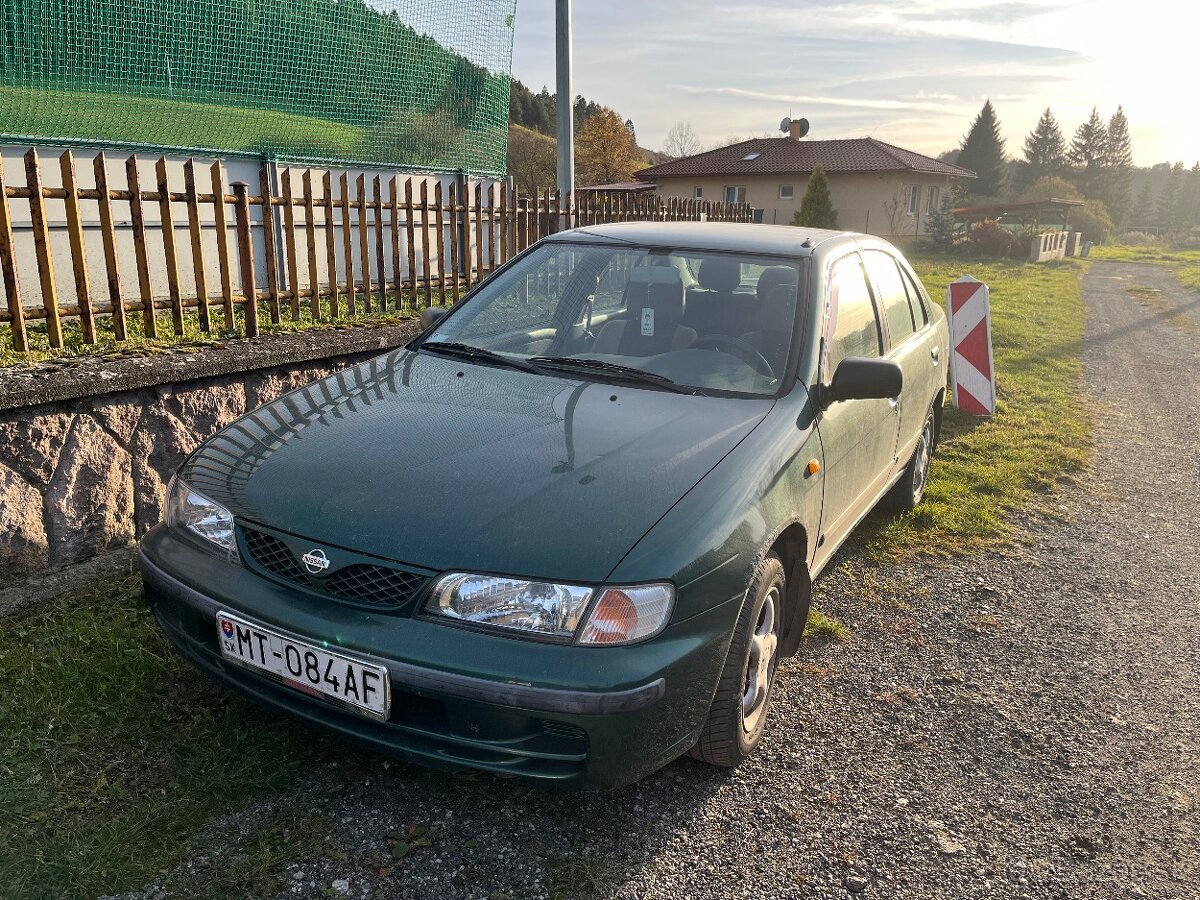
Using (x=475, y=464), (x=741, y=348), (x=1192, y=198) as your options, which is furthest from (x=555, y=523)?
(x=1192, y=198)

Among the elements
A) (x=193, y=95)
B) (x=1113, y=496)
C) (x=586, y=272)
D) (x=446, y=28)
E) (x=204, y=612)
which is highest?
(x=446, y=28)

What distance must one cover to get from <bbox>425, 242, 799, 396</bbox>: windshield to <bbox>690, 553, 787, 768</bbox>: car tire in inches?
28.3

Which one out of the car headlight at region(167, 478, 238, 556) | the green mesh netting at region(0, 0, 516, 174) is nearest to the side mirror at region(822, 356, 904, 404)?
the car headlight at region(167, 478, 238, 556)

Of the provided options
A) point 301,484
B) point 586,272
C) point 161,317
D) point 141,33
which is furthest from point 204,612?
point 141,33

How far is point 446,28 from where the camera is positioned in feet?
25.1

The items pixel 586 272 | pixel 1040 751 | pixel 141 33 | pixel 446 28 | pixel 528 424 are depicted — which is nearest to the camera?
pixel 528 424

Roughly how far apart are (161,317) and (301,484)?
335cm

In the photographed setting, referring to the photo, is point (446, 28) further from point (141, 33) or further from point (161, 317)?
point (161, 317)

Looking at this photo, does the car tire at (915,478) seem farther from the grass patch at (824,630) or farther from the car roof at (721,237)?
the car roof at (721,237)

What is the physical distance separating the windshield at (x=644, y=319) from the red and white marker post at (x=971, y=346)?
169 inches

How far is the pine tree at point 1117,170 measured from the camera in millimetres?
86125

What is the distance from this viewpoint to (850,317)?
3.65 meters

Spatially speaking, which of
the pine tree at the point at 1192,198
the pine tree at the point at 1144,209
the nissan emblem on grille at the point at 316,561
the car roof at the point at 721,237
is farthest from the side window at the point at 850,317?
the pine tree at the point at 1144,209

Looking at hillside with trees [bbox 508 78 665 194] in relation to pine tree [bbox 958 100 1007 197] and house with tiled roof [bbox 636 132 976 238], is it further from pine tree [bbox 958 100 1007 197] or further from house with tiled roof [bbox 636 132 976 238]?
pine tree [bbox 958 100 1007 197]
